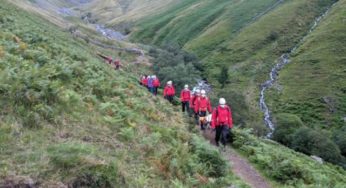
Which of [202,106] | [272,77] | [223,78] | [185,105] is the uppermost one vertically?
[202,106]

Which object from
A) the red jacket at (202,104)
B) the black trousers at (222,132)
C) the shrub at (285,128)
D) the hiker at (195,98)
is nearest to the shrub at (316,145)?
the shrub at (285,128)

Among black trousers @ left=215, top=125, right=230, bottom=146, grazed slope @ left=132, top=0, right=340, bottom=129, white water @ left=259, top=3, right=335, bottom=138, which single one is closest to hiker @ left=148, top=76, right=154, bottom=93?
black trousers @ left=215, top=125, right=230, bottom=146

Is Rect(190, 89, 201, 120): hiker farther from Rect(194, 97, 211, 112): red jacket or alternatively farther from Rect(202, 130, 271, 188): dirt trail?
Rect(202, 130, 271, 188): dirt trail

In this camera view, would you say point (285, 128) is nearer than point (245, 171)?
No

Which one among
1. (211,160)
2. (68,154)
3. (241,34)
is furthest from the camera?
(241,34)

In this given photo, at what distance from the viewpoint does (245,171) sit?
742 inches

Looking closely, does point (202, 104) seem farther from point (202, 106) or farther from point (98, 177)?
point (98, 177)

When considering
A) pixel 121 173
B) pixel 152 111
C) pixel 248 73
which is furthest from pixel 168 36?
pixel 121 173

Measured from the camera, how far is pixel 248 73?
10462 cm

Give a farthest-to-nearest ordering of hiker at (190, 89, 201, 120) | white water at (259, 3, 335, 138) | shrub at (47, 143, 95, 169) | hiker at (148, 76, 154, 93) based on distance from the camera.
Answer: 1. white water at (259, 3, 335, 138)
2. hiker at (148, 76, 154, 93)
3. hiker at (190, 89, 201, 120)
4. shrub at (47, 143, 95, 169)

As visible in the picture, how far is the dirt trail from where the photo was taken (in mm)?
17344

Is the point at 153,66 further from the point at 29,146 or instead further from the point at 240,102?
the point at 29,146

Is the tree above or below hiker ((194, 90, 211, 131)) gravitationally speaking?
below

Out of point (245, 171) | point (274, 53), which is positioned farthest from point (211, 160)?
point (274, 53)
